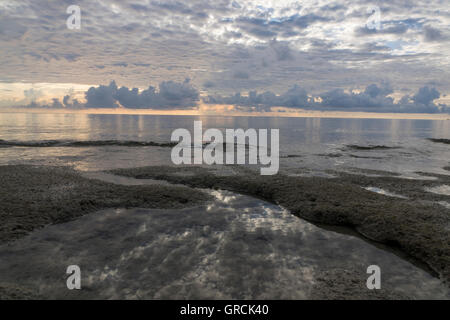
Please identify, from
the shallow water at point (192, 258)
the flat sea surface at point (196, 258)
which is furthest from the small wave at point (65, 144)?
the shallow water at point (192, 258)

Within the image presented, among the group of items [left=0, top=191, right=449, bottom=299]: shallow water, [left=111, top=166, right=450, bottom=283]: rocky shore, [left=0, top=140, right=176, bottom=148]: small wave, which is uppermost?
[left=0, top=140, right=176, bottom=148]: small wave

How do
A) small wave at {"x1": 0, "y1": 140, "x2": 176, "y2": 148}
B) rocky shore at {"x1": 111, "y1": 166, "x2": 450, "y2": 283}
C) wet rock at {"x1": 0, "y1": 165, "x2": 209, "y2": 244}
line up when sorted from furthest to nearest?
small wave at {"x1": 0, "y1": 140, "x2": 176, "y2": 148}
wet rock at {"x1": 0, "y1": 165, "x2": 209, "y2": 244}
rocky shore at {"x1": 111, "y1": 166, "x2": 450, "y2": 283}

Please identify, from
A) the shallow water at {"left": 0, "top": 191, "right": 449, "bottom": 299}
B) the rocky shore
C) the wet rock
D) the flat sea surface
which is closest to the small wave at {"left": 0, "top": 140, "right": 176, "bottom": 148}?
the rocky shore

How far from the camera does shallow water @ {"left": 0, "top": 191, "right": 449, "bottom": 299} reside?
33.2 ft

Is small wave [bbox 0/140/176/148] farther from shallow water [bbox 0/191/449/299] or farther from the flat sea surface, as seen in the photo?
shallow water [bbox 0/191/449/299]

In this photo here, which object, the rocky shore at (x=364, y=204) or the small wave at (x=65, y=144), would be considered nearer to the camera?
the rocky shore at (x=364, y=204)

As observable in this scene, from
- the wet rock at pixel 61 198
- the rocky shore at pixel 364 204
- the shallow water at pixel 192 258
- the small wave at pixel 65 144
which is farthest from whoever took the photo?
the small wave at pixel 65 144

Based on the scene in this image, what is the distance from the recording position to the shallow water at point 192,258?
33.2 feet

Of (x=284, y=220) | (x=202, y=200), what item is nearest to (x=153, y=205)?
(x=202, y=200)

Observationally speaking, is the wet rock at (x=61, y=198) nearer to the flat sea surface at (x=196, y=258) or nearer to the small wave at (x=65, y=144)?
the flat sea surface at (x=196, y=258)

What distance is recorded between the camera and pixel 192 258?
1225 cm

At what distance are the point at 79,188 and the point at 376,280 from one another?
2136cm

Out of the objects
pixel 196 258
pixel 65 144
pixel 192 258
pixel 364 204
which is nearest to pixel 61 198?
pixel 192 258

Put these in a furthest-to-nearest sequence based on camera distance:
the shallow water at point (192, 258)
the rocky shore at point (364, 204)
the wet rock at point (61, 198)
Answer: the wet rock at point (61, 198) < the rocky shore at point (364, 204) < the shallow water at point (192, 258)
